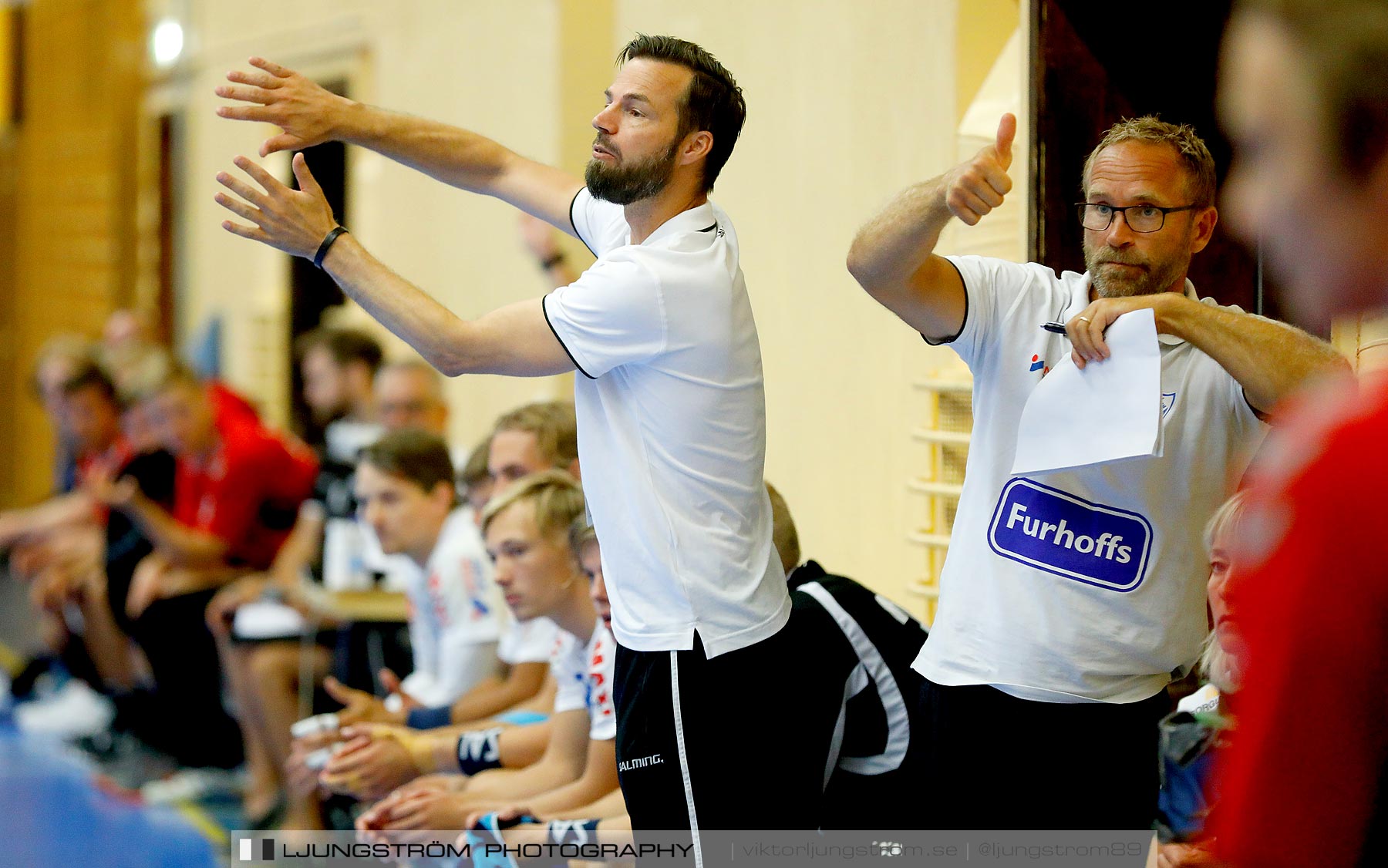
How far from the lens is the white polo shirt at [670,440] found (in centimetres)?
234

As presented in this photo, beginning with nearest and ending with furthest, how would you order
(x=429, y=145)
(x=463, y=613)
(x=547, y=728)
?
1. (x=429, y=145)
2. (x=547, y=728)
3. (x=463, y=613)

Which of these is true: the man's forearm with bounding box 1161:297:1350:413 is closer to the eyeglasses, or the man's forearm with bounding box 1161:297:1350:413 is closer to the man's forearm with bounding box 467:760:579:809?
the eyeglasses

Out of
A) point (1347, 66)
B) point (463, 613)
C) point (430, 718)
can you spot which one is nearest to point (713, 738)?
point (1347, 66)

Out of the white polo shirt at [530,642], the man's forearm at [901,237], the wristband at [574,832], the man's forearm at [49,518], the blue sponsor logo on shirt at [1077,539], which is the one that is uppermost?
the man's forearm at [901,237]

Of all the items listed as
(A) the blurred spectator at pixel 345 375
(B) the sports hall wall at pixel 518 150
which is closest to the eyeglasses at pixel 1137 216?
(B) the sports hall wall at pixel 518 150

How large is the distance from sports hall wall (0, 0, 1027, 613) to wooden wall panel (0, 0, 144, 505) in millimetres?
24

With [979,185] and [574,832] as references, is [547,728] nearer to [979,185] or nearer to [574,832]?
[574,832]

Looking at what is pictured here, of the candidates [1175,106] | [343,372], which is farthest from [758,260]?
[343,372]

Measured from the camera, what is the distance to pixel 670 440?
7.77 feet

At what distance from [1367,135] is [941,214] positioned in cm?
133

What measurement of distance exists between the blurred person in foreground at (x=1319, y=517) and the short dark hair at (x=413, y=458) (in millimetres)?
3878

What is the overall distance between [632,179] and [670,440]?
0.49 m

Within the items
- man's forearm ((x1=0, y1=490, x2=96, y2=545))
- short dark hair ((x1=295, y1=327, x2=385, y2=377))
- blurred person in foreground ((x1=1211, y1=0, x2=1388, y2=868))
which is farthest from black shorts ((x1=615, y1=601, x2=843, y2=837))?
man's forearm ((x1=0, y1=490, x2=96, y2=545))

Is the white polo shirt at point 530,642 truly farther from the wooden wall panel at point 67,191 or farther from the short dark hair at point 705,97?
the wooden wall panel at point 67,191
